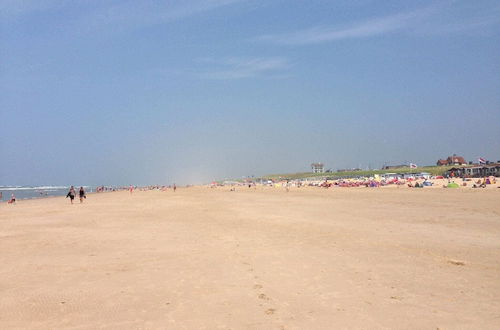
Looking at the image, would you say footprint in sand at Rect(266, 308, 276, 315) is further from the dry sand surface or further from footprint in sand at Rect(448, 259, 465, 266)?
footprint in sand at Rect(448, 259, 465, 266)

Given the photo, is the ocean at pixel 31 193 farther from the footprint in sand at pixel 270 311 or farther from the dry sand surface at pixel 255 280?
the footprint in sand at pixel 270 311

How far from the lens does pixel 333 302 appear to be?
6035mm

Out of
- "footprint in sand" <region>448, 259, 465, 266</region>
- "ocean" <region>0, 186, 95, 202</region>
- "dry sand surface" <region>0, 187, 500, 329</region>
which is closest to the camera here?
"dry sand surface" <region>0, 187, 500, 329</region>

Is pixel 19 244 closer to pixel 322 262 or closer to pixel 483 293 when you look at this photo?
pixel 322 262

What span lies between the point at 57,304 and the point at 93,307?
0.67 m

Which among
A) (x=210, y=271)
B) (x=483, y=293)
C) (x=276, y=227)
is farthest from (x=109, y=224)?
(x=483, y=293)

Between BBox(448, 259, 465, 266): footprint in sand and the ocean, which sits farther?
the ocean

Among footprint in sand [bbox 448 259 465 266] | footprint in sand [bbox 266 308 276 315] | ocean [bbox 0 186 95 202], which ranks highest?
ocean [bbox 0 186 95 202]

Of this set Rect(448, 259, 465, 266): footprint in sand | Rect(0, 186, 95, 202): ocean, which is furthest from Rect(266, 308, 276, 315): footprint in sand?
Rect(0, 186, 95, 202): ocean

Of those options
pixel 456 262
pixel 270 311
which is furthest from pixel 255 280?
pixel 456 262

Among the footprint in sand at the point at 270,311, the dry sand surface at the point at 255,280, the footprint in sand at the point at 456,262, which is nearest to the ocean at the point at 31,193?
the dry sand surface at the point at 255,280

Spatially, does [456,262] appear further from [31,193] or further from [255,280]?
→ [31,193]

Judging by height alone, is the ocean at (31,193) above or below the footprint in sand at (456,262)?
above

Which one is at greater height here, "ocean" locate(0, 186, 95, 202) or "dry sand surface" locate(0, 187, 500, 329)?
"ocean" locate(0, 186, 95, 202)
